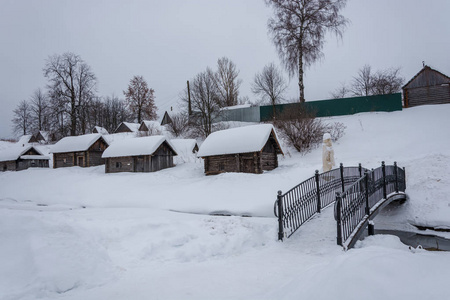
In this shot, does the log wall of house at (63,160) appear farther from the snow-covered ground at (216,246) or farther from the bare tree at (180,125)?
the bare tree at (180,125)

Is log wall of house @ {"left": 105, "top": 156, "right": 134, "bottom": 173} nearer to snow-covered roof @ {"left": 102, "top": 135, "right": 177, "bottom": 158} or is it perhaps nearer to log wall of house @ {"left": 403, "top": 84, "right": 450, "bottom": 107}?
snow-covered roof @ {"left": 102, "top": 135, "right": 177, "bottom": 158}

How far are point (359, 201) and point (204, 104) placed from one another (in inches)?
1017

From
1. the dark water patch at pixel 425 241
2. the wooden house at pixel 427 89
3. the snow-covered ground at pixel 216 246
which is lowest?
the dark water patch at pixel 425 241

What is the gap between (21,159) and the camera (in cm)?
3303

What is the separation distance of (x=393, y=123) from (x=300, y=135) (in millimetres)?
9536

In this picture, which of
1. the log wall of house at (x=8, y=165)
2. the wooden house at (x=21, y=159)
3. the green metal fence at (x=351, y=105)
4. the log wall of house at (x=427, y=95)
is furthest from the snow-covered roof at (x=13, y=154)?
the log wall of house at (x=427, y=95)

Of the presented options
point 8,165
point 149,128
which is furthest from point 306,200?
point 8,165

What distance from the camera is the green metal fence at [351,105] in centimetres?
2823

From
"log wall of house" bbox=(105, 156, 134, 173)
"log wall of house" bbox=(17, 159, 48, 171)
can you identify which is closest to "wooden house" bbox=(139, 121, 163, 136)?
"log wall of house" bbox=(105, 156, 134, 173)

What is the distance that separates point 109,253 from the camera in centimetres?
661

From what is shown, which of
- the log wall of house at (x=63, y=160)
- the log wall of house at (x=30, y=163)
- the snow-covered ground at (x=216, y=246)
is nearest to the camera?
the snow-covered ground at (x=216, y=246)

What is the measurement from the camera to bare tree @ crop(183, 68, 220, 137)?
3209cm

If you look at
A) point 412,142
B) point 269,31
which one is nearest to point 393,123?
point 412,142

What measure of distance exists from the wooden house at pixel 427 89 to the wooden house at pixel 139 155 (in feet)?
91.0
